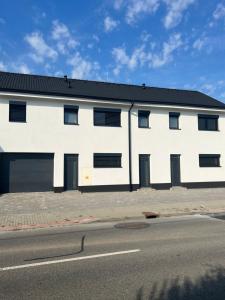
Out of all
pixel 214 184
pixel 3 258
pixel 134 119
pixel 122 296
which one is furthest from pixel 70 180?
pixel 122 296

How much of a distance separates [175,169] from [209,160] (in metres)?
3.00

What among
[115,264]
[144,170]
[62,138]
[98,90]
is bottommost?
[115,264]

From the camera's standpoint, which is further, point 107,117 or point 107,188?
point 107,117

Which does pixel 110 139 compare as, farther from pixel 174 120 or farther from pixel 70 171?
pixel 174 120

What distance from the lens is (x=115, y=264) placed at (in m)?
5.89

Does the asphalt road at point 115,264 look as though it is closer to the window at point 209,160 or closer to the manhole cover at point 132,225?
the manhole cover at point 132,225

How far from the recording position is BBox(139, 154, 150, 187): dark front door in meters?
21.0

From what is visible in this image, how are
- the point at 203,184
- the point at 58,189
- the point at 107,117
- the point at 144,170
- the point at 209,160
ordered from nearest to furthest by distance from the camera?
the point at 58,189
the point at 107,117
the point at 144,170
the point at 203,184
the point at 209,160

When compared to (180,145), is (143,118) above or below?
above

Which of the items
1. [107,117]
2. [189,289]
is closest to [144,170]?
[107,117]

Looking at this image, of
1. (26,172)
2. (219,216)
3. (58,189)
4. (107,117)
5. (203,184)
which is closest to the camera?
(219,216)

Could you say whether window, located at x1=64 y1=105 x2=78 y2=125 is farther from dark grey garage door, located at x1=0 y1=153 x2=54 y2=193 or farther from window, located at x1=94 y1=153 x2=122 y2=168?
window, located at x1=94 y1=153 x2=122 y2=168

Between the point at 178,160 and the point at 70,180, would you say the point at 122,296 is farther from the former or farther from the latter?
the point at 178,160

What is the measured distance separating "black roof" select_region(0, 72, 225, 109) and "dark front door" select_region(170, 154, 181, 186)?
3821 mm
